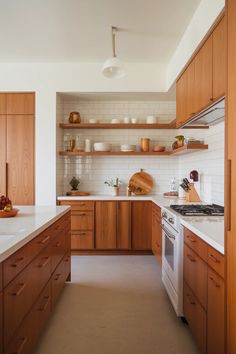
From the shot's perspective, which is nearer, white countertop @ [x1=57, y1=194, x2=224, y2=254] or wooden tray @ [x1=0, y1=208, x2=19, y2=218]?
white countertop @ [x1=57, y1=194, x2=224, y2=254]

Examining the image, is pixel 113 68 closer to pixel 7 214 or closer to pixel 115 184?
pixel 7 214

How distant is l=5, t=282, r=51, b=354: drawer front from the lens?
1337mm

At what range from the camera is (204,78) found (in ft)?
7.08

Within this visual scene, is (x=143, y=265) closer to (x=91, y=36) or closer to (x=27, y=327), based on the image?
(x=27, y=327)

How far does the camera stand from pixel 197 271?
169 centimetres

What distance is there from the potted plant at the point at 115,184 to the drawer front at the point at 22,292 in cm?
237

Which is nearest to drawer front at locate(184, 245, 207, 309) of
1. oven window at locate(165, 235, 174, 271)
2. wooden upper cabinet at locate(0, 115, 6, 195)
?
oven window at locate(165, 235, 174, 271)

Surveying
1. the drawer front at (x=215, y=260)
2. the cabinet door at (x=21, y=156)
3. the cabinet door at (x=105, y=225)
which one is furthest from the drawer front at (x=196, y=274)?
the cabinet door at (x=21, y=156)

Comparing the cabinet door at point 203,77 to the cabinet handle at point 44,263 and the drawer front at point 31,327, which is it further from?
the drawer front at point 31,327

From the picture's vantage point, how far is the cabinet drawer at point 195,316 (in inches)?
62.5

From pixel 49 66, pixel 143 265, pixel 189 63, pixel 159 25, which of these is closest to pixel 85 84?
pixel 49 66

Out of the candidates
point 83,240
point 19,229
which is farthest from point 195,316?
point 83,240

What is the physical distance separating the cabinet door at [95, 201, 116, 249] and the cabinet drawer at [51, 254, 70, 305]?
109 cm

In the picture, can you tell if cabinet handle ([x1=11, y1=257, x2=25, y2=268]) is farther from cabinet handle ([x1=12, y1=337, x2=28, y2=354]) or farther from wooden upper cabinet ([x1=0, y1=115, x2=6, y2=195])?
wooden upper cabinet ([x1=0, y1=115, x2=6, y2=195])
